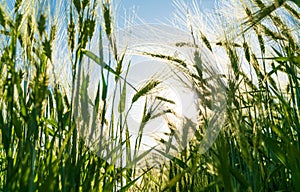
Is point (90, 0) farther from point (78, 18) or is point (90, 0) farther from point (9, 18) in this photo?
point (9, 18)

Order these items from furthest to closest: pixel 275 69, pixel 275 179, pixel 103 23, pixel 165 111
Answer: pixel 165 111 < pixel 275 69 < pixel 275 179 < pixel 103 23

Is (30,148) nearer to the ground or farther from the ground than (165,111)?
nearer to the ground

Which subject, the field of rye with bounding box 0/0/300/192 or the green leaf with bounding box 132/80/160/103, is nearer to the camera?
the field of rye with bounding box 0/0/300/192

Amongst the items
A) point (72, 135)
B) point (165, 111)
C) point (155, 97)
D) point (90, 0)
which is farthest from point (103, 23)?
point (165, 111)

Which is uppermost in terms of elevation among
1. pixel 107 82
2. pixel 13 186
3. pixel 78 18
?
pixel 78 18

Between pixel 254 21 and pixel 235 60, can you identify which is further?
pixel 235 60

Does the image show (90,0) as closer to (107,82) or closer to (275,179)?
(107,82)

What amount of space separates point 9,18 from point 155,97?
594mm

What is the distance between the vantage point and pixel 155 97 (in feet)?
4.81

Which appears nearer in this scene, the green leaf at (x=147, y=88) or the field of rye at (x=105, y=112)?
the field of rye at (x=105, y=112)

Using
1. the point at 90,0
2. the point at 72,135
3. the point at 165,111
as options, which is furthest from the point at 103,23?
the point at 165,111

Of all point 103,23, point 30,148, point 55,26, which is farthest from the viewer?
point 103,23

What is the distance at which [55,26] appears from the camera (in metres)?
0.93

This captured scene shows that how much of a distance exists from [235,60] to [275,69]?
25 centimetres
